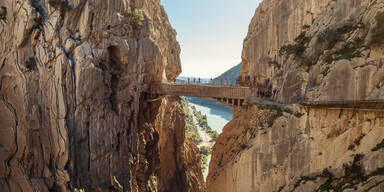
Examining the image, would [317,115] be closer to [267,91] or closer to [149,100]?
[267,91]

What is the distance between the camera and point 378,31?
31.5 feet

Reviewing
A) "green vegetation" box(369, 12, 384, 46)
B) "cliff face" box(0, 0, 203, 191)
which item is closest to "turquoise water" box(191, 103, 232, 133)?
"cliff face" box(0, 0, 203, 191)

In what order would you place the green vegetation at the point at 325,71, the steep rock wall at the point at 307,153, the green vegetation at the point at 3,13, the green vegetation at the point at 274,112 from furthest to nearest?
the green vegetation at the point at 3,13, the green vegetation at the point at 274,112, the green vegetation at the point at 325,71, the steep rock wall at the point at 307,153

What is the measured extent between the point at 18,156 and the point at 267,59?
22945mm

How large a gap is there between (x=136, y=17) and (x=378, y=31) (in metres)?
20.0

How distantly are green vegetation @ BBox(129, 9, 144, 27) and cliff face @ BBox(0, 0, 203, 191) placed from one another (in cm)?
11

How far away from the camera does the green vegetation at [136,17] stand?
2156 cm

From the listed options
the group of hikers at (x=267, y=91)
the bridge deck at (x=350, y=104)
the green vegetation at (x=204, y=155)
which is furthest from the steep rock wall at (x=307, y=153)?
the green vegetation at (x=204, y=155)

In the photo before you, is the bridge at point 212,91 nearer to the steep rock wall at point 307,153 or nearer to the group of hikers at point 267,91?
the group of hikers at point 267,91

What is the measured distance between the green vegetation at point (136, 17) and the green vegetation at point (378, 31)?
19558 mm

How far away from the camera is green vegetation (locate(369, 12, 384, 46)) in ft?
30.9

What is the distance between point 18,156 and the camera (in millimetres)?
16469

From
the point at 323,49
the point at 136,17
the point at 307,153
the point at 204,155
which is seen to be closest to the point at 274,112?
the point at 307,153

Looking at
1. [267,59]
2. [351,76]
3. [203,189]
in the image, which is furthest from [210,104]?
[351,76]
